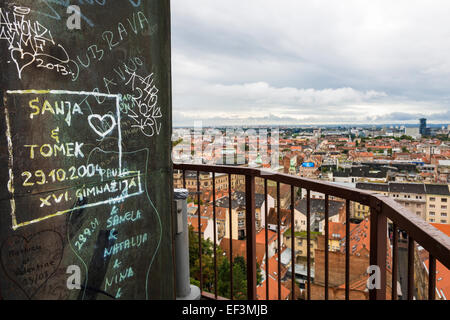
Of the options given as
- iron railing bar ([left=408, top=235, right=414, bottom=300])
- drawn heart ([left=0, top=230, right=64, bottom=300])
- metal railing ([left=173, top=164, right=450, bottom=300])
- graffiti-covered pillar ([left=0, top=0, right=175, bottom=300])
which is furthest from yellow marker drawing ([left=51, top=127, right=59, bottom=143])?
iron railing bar ([left=408, top=235, right=414, bottom=300])

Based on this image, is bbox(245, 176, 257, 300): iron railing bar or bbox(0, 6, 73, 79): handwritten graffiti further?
bbox(245, 176, 257, 300): iron railing bar

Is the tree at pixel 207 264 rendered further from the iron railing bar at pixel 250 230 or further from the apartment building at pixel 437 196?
the apartment building at pixel 437 196

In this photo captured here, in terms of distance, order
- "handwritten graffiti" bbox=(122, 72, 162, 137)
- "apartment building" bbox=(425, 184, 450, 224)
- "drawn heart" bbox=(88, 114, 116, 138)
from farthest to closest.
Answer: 1. "apartment building" bbox=(425, 184, 450, 224)
2. "handwritten graffiti" bbox=(122, 72, 162, 137)
3. "drawn heart" bbox=(88, 114, 116, 138)

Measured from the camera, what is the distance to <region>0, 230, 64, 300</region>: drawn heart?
4.48 feet

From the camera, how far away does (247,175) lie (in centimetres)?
276

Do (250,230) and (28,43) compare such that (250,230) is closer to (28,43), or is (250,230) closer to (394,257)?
(394,257)

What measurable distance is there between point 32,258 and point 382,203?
1.85 m

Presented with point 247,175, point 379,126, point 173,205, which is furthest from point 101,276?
point 379,126

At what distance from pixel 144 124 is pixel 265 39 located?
2560 cm

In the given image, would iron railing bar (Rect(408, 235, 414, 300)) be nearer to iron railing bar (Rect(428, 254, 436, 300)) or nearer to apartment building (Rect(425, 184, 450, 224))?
iron railing bar (Rect(428, 254, 436, 300))

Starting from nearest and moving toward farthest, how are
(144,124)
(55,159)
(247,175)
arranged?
1. (55,159)
2. (144,124)
3. (247,175)

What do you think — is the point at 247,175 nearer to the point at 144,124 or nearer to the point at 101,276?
the point at 144,124

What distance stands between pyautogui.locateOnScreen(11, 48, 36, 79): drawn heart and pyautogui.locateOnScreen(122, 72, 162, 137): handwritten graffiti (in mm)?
555

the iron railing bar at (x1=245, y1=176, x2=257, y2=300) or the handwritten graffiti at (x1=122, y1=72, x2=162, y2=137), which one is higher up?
the handwritten graffiti at (x1=122, y1=72, x2=162, y2=137)
